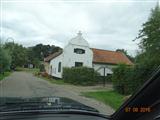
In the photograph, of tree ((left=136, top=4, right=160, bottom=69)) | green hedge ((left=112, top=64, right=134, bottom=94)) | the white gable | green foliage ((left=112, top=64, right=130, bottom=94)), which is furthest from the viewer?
the white gable

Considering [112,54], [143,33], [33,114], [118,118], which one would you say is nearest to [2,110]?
[33,114]

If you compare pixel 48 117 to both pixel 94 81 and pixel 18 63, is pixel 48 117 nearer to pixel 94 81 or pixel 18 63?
pixel 94 81

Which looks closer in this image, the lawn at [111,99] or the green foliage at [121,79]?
the lawn at [111,99]

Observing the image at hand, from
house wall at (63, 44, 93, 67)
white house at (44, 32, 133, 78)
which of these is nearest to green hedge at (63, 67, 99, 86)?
white house at (44, 32, 133, 78)

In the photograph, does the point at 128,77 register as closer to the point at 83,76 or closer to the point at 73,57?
the point at 83,76

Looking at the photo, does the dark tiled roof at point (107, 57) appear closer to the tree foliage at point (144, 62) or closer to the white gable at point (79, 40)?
the white gable at point (79, 40)

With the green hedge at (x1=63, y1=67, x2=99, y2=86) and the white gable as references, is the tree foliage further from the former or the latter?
the white gable

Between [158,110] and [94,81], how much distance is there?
32958mm
